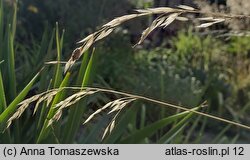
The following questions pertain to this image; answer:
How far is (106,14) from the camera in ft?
19.2

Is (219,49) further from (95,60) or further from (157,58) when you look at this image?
(95,60)

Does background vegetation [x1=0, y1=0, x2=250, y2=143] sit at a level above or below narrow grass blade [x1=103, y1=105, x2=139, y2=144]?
below

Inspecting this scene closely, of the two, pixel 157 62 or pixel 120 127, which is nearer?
pixel 120 127

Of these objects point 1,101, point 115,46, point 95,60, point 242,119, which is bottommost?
point 242,119

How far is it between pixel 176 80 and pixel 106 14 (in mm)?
1490

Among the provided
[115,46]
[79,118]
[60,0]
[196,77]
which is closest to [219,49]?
[196,77]

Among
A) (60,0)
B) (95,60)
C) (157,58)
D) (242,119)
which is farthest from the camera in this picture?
(60,0)

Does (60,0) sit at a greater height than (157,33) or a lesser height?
greater

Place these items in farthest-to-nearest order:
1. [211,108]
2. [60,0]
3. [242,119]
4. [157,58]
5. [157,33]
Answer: [157,33]
[60,0]
[157,58]
[211,108]
[242,119]

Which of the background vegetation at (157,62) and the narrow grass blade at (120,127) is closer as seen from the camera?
the narrow grass blade at (120,127)

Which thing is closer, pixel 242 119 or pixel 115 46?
pixel 242 119

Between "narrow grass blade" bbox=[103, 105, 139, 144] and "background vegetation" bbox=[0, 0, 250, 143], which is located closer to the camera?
"narrow grass blade" bbox=[103, 105, 139, 144]

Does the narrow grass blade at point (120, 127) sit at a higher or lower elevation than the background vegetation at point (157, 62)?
higher

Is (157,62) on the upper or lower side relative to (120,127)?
lower
